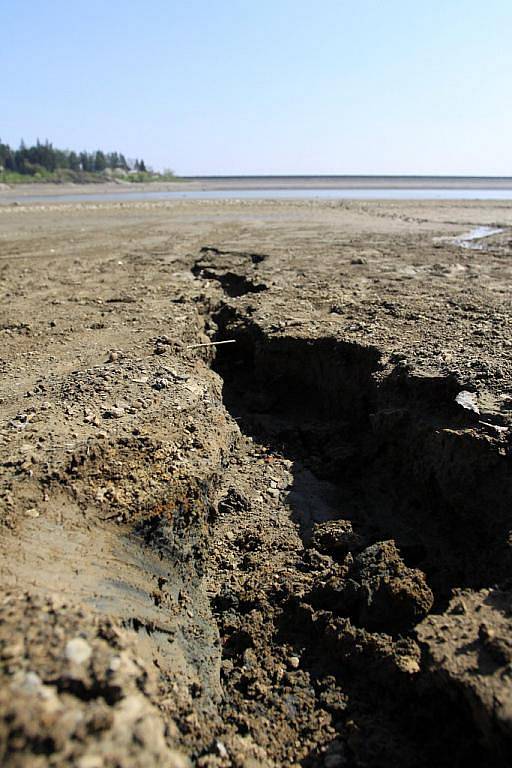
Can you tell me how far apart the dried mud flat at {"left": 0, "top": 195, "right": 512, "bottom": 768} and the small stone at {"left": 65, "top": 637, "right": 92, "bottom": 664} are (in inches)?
0.4

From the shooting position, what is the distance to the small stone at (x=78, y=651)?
6.26 ft

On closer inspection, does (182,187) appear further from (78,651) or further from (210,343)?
(78,651)

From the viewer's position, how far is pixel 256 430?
5262 millimetres

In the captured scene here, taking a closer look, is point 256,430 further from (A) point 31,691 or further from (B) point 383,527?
(A) point 31,691

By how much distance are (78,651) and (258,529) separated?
2183mm

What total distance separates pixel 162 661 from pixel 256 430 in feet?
9.38

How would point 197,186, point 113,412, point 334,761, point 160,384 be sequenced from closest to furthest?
point 334,761, point 113,412, point 160,384, point 197,186

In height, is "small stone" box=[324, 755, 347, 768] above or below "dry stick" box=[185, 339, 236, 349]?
below

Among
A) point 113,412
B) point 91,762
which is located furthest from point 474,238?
point 91,762

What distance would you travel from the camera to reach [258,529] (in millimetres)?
4027

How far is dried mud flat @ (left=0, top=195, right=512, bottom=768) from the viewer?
2.09 m

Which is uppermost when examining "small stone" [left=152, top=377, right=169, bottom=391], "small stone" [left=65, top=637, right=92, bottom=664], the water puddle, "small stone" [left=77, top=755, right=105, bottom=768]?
the water puddle

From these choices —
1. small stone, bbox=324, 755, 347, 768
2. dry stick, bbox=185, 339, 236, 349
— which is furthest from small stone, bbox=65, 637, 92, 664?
dry stick, bbox=185, 339, 236, 349

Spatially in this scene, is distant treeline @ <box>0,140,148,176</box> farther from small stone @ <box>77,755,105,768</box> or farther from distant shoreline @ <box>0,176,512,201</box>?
small stone @ <box>77,755,105,768</box>
